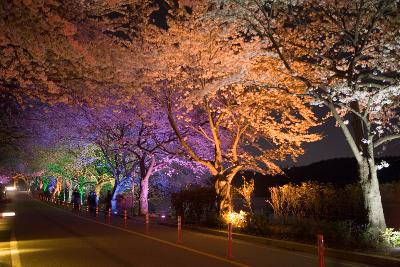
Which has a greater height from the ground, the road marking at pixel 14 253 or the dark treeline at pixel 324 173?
the dark treeline at pixel 324 173

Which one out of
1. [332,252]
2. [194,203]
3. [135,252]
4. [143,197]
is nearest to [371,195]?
[332,252]

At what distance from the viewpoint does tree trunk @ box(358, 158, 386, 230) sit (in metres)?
15.1

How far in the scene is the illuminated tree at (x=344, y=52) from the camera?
15.4 metres

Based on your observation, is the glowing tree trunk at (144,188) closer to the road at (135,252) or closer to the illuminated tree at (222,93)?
the illuminated tree at (222,93)

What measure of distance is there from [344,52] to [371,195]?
5.59 meters

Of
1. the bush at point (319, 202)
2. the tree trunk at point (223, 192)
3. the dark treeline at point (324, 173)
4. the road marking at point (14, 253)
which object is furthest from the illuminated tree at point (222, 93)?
the dark treeline at point (324, 173)

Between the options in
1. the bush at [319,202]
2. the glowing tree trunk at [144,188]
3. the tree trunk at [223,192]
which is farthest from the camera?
the glowing tree trunk at [144,188]

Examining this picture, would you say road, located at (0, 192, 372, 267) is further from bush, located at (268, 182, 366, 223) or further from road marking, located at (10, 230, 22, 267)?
bush, located at (268, 182, 366, 223)

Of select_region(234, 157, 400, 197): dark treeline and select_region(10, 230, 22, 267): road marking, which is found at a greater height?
select_region(234, 157, 400, 197): dark treeline

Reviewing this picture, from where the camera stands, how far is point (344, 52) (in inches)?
714

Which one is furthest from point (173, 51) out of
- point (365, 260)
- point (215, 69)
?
point (365, 260)

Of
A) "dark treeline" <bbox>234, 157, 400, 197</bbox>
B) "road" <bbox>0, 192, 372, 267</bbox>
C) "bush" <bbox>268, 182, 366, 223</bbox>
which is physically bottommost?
"road" <bbox>0, 192, 372, 267</bbox>

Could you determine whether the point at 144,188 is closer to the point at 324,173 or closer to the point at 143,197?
the point at 143,197

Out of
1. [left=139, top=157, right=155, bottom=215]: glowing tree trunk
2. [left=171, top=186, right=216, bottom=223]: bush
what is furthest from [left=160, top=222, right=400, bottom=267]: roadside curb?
[left=139, top=157, right=155, bottom=215]: glowing tree trunk
